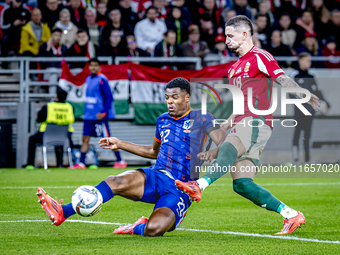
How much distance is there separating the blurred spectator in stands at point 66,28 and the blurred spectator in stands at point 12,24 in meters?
1.02

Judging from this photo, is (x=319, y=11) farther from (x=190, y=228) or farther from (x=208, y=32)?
(x=190, y=228)

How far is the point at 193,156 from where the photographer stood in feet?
16.9

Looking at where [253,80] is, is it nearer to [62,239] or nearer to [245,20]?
[245,20]

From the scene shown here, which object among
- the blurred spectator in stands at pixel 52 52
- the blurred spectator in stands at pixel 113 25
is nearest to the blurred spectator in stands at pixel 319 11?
the blurred spectator in stands at pixel 113 25

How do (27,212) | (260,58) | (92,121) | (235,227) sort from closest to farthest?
(260,58), (235,227), (27,212), (92,121)

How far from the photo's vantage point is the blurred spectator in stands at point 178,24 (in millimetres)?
15477

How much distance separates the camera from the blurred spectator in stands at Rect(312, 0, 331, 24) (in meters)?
17.4

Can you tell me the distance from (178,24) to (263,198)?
11150 millimetres

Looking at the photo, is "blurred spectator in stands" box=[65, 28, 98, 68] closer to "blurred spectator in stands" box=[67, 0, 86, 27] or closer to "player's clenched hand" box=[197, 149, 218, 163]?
"blurred spectator in stands" box=[67, 0, 86, 27]

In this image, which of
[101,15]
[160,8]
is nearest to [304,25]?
[160,8]

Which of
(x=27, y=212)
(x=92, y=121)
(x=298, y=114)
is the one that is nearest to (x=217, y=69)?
(x=298, y=114)

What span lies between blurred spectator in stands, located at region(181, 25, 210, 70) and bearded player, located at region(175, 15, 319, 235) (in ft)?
31.1

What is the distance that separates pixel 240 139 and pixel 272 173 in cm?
843

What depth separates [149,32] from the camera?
15.1 meters
